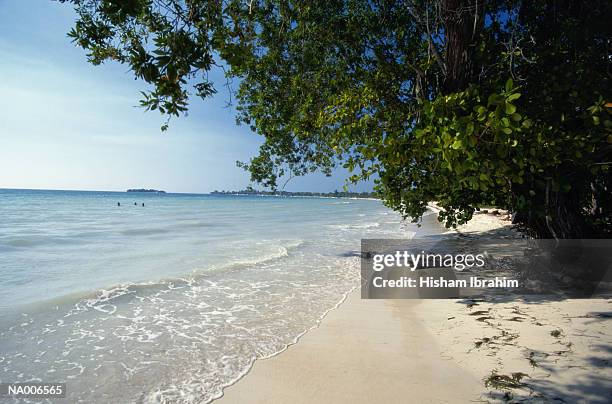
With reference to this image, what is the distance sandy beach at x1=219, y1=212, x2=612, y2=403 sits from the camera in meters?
3.59

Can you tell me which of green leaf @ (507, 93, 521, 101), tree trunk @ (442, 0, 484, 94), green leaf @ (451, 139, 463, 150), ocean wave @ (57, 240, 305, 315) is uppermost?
tree trunk @ (442, 0, 484, 94)

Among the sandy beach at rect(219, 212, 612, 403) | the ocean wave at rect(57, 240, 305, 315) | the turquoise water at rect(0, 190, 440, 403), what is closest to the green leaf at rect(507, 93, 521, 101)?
the sandy beach at rect(219, 212, 612, 403)

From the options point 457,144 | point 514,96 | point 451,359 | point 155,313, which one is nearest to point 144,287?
point 155,313

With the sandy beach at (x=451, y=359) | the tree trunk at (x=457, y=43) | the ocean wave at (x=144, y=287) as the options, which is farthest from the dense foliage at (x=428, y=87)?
the ocean wave at (x=144, y=287)

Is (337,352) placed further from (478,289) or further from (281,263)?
(281,263)

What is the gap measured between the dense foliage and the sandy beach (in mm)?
1849

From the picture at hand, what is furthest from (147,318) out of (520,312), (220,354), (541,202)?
(541,202)

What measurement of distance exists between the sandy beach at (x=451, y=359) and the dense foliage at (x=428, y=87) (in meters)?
1.85

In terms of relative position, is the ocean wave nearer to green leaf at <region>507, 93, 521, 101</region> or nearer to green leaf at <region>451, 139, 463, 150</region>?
green leaf at <region>451, 139, 463, 150</region>

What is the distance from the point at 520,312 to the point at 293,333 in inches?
158

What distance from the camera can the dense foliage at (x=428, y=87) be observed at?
3129 mm

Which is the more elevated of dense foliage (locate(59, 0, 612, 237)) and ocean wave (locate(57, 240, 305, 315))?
dense foliage (locate(59, 0, 612, 237))

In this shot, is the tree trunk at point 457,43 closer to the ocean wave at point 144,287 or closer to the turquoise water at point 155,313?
the turquoise water at point 155,313

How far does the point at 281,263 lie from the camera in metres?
12.3
